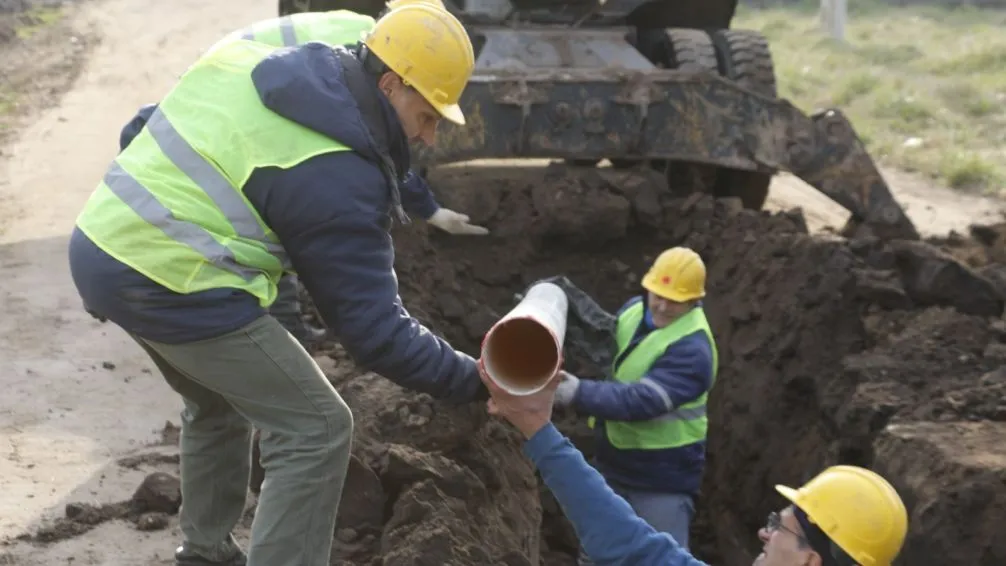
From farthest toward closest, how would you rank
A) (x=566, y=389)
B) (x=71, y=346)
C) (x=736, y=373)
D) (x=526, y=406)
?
(x=71, y=346) → (x=736, y=373) → (x=566, y=389) → (x=526, y=406)

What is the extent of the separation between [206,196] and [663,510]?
2.73 meters

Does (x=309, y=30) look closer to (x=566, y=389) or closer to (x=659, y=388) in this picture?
(x=566, y=389)

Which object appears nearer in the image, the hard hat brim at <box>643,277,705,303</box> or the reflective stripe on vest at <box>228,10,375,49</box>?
the reflective stripe on vest at <box>228,10,375,49</box>

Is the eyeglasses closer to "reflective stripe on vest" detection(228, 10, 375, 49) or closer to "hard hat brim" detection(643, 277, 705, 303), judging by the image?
"reflective stripe on vest" detection(228, 10, 375, 49)

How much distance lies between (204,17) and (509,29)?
12.7m

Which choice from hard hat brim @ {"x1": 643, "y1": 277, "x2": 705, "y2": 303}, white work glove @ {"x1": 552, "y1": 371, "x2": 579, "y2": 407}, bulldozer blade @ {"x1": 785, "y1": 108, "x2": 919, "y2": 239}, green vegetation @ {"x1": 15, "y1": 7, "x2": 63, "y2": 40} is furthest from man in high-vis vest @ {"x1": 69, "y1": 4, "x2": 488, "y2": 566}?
green vegetation @ {"x1": 15, "y1": 7, "x2": 63, "y2": 40}

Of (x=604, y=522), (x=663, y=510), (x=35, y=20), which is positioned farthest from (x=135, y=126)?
(x=35, y=20)

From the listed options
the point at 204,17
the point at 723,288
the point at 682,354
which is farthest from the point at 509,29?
the point at 204,17

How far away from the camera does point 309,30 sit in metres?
4.59

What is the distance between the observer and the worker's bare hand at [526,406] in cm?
394

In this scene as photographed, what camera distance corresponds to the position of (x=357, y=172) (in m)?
3.84

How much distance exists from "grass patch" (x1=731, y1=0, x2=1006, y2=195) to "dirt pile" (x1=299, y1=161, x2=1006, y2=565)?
20.5 feet

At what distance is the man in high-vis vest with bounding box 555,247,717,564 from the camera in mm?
5707

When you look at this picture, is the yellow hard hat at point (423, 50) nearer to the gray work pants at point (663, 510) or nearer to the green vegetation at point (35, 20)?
the gray work pants at point (663, 510)
